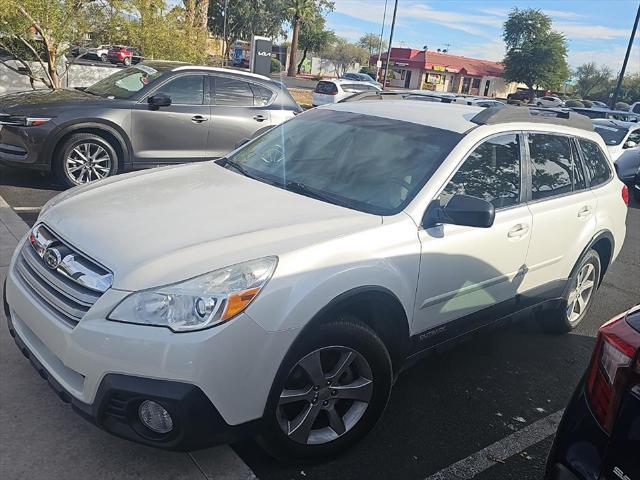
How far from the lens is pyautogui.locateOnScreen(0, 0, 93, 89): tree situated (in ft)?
32.4

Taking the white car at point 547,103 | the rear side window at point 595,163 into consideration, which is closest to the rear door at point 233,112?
the white car at point 547,103

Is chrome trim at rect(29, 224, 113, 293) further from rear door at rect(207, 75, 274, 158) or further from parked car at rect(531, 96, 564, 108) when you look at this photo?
rear door at rect(207, 75, 274, 158)

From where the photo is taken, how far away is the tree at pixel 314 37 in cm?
6295

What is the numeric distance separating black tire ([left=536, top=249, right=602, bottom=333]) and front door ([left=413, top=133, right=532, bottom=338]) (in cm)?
88

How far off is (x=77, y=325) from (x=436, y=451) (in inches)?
75.0

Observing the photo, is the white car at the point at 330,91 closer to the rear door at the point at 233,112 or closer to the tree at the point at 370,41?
the rear door at the point at 233,112

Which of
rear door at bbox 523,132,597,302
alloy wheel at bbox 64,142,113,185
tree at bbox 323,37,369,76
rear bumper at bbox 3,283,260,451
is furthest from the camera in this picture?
tree at bbox 323,37,369,76

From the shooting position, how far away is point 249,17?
52.6 meters

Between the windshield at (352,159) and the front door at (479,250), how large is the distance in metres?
0.23

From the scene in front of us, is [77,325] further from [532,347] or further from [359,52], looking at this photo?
[359,52]

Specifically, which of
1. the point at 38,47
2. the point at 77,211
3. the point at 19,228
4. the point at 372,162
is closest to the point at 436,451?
the point at 372,162

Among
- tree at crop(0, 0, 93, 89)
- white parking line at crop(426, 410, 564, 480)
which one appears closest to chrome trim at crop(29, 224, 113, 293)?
white parking line at crop(426, 410, 564, 480)

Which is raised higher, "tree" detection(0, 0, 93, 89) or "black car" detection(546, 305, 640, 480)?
"tree" detection(0, 0, 93, 89)

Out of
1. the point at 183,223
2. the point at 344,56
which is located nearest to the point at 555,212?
the point at 183,223
